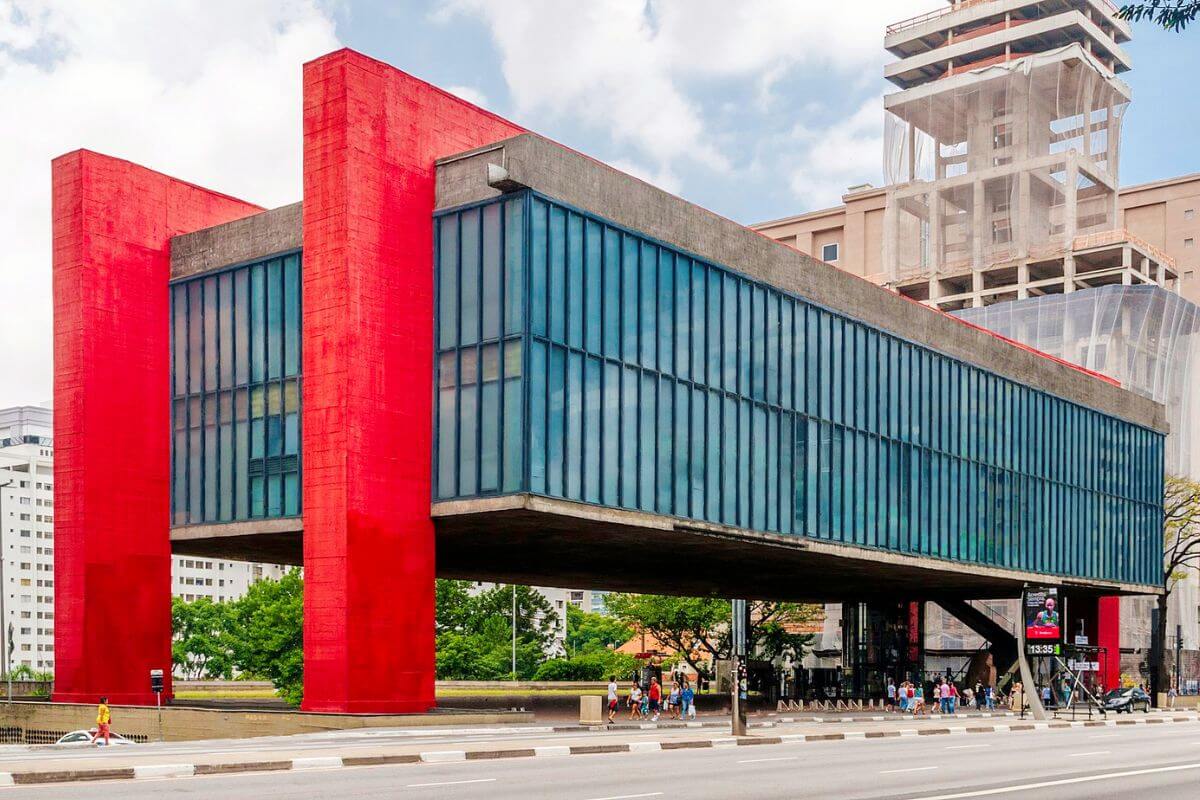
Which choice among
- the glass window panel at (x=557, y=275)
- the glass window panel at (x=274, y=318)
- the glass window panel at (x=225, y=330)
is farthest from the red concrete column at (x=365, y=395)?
the glass window panel at (x=225, y=330)

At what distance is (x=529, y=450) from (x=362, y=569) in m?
5.69

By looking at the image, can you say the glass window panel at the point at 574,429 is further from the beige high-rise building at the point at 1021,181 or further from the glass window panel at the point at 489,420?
the beige high-rise building at the point at 1021,181

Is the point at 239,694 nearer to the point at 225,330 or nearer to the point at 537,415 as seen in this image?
the point at 225,330

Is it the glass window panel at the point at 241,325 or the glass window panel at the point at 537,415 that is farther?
the glass window panel at the point at 241,325

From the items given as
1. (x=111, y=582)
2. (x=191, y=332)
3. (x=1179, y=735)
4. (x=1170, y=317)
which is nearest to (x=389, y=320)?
(x=191, y=332)

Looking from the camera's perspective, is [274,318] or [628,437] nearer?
[628,437]

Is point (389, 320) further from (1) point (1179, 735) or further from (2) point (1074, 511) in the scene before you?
(2) point (1074, 511)

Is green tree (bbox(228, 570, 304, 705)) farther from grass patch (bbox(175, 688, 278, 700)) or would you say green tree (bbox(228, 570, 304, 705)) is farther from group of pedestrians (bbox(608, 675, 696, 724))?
group of pedestrians (bbox(608, 675, 696, 724))

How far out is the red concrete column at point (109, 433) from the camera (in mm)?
46500

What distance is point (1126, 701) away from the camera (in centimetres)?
6394

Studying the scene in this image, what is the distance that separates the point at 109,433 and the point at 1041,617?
34.3m

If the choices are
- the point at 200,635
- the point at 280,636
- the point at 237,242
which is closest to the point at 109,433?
the point at 237,242

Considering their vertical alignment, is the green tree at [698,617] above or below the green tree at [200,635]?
above

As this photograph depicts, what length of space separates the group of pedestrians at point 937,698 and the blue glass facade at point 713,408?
5.96 meters
